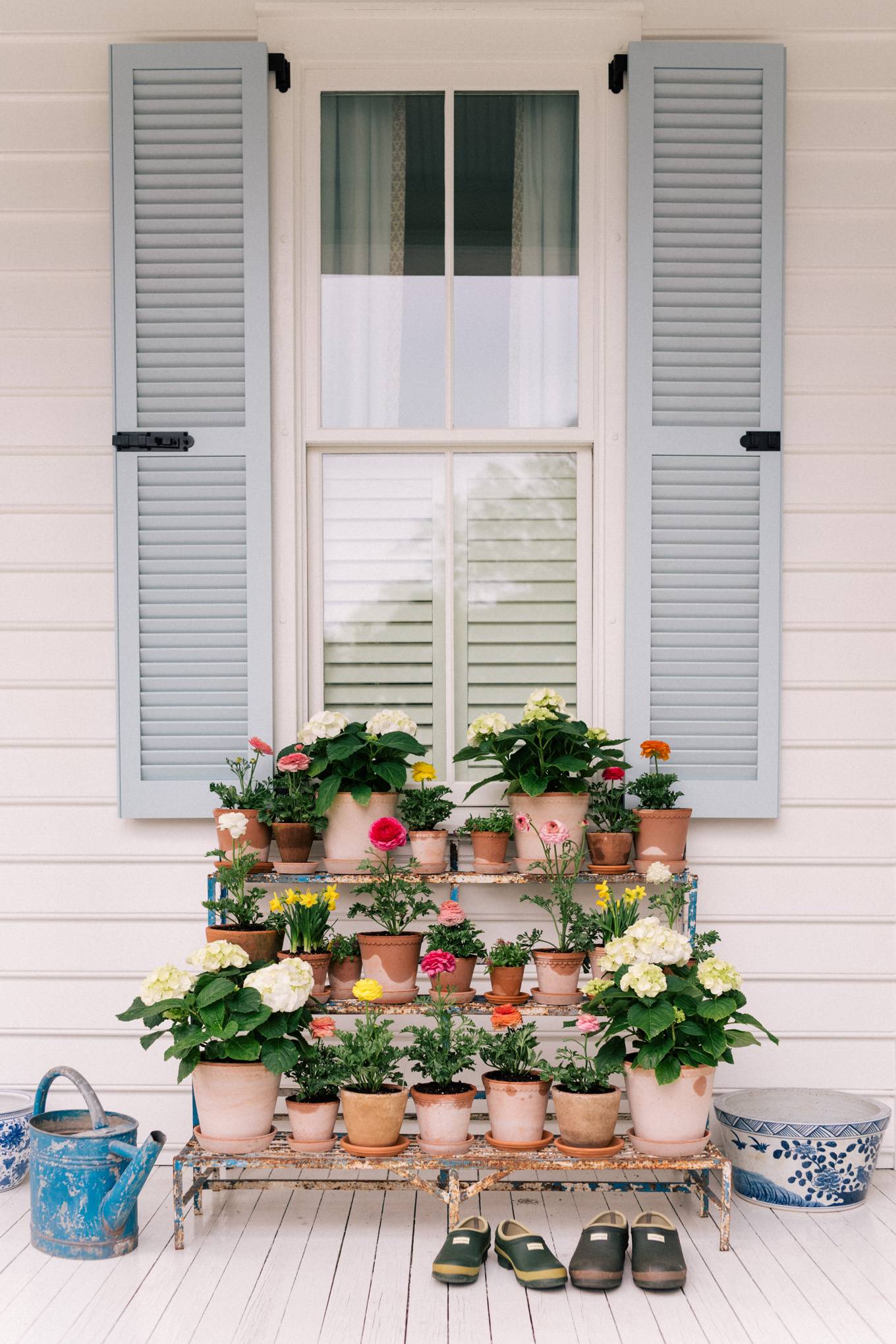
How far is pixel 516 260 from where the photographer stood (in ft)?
11.3

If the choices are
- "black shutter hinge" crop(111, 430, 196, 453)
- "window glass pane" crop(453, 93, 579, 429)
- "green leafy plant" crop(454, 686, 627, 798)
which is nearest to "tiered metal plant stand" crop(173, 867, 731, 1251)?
"green leafy plant" crop(454, 686, 627, 798)

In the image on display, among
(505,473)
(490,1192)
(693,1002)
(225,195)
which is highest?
(225,195)

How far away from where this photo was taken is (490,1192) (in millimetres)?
3107

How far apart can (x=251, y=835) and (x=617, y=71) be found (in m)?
2.33

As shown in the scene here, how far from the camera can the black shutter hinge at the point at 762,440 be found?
3307 millimetres

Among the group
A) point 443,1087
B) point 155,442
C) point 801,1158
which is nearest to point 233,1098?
point 443,1087

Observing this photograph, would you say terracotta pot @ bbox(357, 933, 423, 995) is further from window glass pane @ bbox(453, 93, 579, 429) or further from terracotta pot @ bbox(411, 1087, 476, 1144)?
window glass pane @ bbox(453, 93, 579, 429)

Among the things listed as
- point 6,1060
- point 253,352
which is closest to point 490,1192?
point 6,1060

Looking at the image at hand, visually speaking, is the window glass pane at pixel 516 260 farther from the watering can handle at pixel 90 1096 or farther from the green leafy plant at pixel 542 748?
the watering can handle at pixel 90 1096

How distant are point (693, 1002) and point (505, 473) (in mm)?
1543

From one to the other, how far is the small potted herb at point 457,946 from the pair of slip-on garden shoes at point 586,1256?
57 centimetres

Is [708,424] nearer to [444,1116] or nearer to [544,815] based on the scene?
[544,815]

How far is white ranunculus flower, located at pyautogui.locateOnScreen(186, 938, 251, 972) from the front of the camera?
276 centimetres

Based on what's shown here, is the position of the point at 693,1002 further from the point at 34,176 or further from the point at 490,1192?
the point at 34,176
